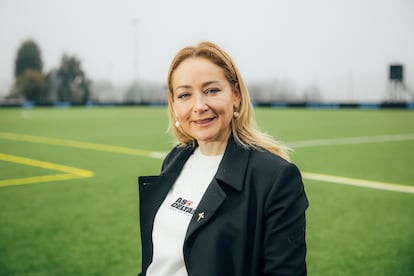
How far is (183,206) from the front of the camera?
2061mm

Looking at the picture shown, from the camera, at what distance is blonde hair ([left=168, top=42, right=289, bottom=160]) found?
1.97 metres

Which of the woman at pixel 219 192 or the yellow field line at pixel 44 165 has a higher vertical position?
the woman at pixel 219 192

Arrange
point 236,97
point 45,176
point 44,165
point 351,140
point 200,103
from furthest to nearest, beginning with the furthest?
point 351,140, point 44,165, point 45,176, point 236,97, point 200,103

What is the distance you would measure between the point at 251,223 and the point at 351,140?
12.1 m

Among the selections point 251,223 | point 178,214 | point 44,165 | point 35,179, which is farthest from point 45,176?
point 251,223

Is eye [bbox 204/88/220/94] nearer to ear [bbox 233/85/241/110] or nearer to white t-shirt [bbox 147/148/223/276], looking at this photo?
ear [bbox 233/85/241/110]

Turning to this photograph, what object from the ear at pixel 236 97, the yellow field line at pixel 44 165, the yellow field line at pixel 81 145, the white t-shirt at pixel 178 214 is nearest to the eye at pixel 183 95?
the ear at pixel 236 97

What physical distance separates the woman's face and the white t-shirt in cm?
17

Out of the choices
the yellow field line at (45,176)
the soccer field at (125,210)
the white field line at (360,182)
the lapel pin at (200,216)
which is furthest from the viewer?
the yellow field line at (45,176)

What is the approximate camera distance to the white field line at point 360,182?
6645mm

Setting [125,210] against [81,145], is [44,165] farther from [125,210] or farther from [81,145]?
[125,210]

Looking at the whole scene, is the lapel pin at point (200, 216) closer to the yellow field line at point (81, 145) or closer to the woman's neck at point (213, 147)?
the woman's neck at point (213, 147)

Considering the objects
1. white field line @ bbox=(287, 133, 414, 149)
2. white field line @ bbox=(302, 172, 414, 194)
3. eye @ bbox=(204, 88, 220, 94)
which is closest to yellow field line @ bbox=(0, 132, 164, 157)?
white field line @ bbox=(287, 133, 414, 149)

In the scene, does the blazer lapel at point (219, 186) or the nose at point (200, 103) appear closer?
the blazer lapel at point (219, 186)
